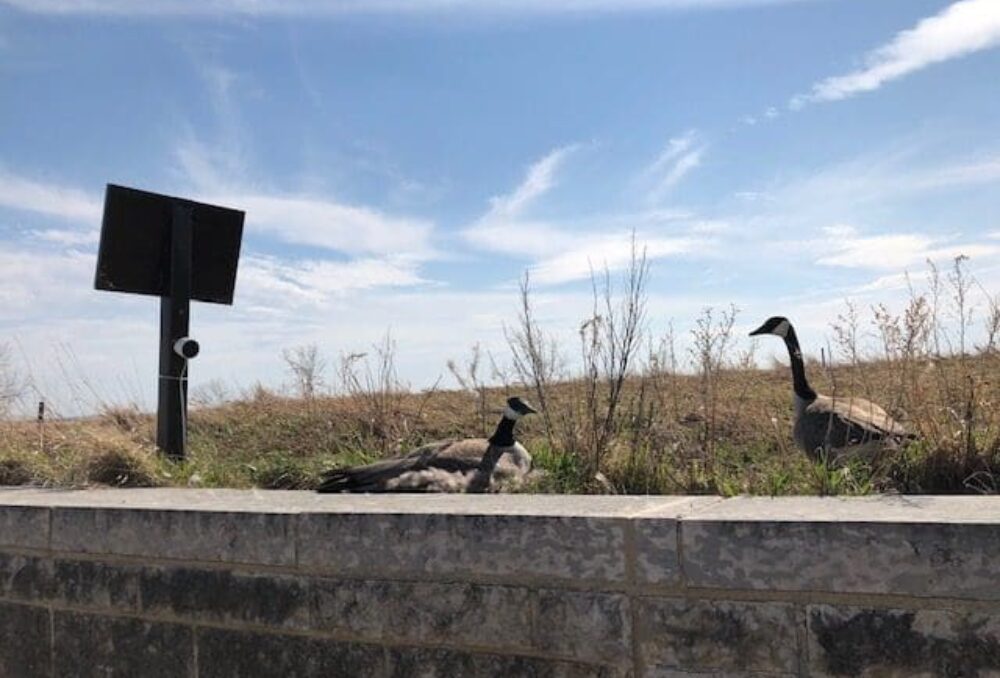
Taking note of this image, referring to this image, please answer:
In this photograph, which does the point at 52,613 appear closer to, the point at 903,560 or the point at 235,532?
the point at 235,532

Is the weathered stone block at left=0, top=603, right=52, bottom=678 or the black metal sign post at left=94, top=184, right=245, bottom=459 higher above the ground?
the black metal sign post at left=94, top=184, right=245, bottom=459

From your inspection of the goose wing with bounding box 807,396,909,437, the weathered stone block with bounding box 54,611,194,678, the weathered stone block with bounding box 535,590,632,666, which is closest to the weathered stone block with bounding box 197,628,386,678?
the weathered stone block with bounding box 54,611,194,678

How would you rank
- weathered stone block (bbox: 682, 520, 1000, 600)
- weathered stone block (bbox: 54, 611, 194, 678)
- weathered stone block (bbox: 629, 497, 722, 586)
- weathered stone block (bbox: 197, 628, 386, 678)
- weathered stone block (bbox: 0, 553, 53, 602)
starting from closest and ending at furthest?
weathered stone block (bbox: 682, 520, 1000, 600) < weathered stone block (bbox: 629, 497, 722, 586) < weathered stone block (bbox: 197, 628, 386, 678) < weathered stone block (bbox: 54, 611, 194, 678) < weathered stone block (bbox: 0, 553, 53, 602)

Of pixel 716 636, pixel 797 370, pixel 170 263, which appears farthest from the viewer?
pixel 170 263

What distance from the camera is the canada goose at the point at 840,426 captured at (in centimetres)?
466

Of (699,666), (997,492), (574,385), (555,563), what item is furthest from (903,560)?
(574,385)

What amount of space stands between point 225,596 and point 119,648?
0.74 m

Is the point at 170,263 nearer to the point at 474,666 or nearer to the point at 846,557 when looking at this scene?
the point at 474,666

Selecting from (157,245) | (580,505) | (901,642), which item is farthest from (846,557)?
(157,245)

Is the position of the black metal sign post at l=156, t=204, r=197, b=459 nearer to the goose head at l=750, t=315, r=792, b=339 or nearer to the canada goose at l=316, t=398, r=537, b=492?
the canada goose at l=316, t=398, r=537, b=492

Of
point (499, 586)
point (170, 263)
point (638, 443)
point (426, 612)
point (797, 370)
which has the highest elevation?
point (170, 263)

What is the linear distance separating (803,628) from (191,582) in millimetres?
2491

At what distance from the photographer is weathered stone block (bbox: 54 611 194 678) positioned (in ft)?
13.0

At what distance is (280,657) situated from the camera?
3.69 metres
